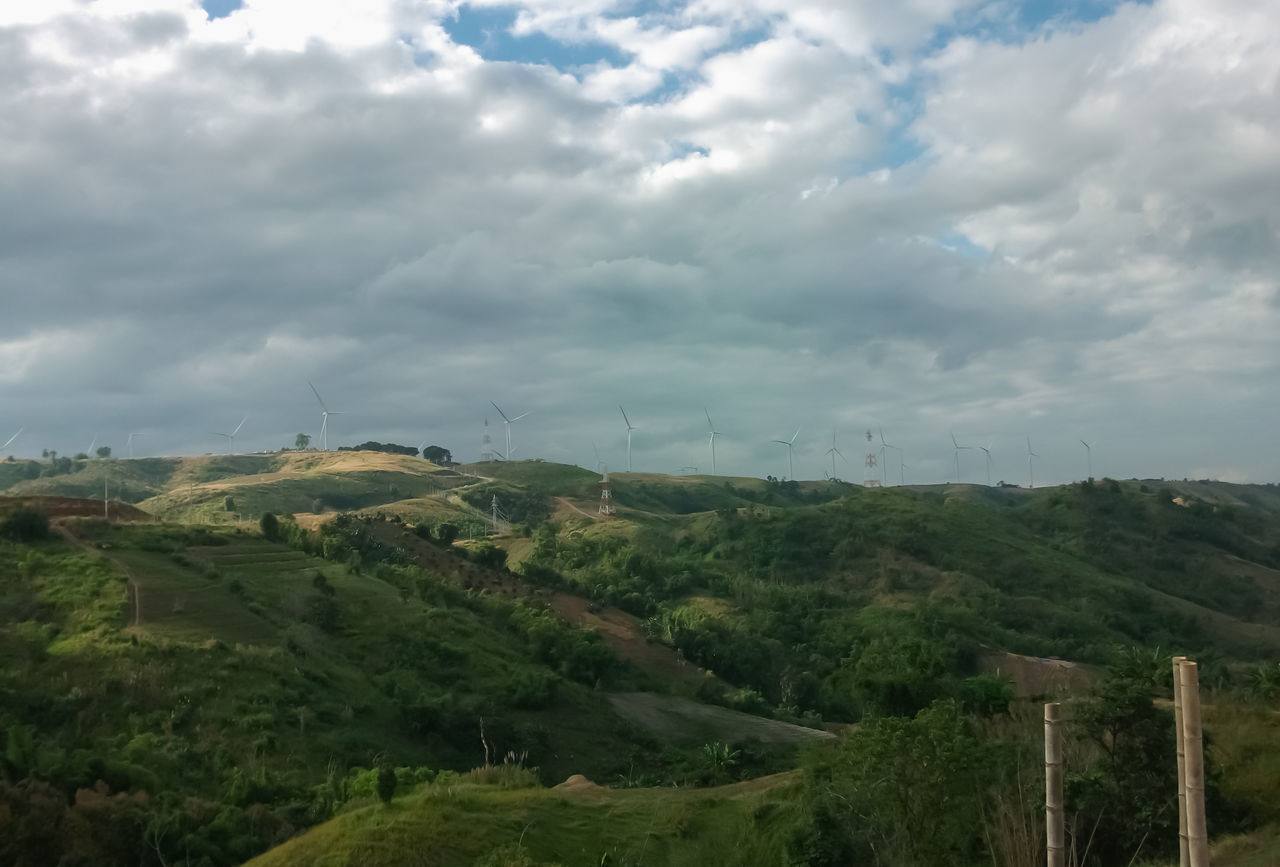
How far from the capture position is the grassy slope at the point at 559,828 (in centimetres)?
2602

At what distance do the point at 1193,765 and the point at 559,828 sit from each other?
21336 mm

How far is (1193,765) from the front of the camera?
39.1 feet

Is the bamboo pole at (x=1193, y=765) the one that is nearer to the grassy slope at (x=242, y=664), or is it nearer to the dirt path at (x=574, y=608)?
the grassy slope at (x=242, y=664)

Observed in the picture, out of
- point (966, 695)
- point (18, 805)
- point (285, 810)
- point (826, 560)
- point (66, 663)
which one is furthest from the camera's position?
point (826, 560)

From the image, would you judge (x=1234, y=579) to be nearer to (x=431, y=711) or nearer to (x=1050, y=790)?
(x=431, y=711)

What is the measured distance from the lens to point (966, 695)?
37.4m

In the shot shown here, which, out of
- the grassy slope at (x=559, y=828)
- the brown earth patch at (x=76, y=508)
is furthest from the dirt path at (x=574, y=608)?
the grassy slope at (x=559, y=828)

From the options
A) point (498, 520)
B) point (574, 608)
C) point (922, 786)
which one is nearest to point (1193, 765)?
point (922, 786)

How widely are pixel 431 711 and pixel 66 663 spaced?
17.0m

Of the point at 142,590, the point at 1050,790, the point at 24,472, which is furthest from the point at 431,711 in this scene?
the point at 24,472

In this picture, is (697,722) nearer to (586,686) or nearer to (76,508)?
(586,686)

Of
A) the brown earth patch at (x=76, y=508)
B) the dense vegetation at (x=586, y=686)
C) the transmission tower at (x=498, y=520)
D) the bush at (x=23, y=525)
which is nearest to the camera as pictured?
the dense vegetation at (x=586, y=686)

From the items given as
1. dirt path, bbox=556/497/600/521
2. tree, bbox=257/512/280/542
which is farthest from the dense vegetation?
dirt path, bbox=556/497/600/521

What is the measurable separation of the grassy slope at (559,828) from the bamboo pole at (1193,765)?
Result: 1773cm
